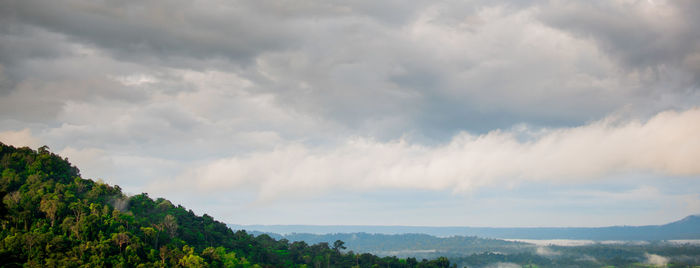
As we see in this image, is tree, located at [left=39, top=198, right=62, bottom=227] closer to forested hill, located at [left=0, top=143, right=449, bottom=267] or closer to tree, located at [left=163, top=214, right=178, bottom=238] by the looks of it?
forested hill, located at [left=0, top=143, right=449, bottom=267]

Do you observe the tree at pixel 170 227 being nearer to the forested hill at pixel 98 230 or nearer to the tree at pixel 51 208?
the forested hill at pixel 98 230

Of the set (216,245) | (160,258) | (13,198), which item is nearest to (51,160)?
(13,198)

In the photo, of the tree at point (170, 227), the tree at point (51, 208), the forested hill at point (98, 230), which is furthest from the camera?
the tree at point (170, 227)

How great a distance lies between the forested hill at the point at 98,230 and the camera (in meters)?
96.9

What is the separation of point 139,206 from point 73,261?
59992 millimetres

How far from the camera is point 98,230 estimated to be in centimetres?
→ 10925

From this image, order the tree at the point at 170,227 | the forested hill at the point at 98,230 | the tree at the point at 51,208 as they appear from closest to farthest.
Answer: the forested hill at the point at 98,230, the tree at the point at 51,208, the tree at the point at 170,227

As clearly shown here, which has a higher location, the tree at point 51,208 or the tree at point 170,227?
the tree at point 51,208

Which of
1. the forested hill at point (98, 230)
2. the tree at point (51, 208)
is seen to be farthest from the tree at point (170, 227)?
the tree at point (51, 208)

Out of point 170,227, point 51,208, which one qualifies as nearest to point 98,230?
point 51,208

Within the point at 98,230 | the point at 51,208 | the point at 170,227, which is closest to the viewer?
the point at 98,230

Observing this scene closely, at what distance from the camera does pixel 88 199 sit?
13175 centimetres

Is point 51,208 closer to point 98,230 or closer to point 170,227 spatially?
point 98,230

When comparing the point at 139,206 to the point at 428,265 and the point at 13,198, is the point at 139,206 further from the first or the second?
the point at 428,265
